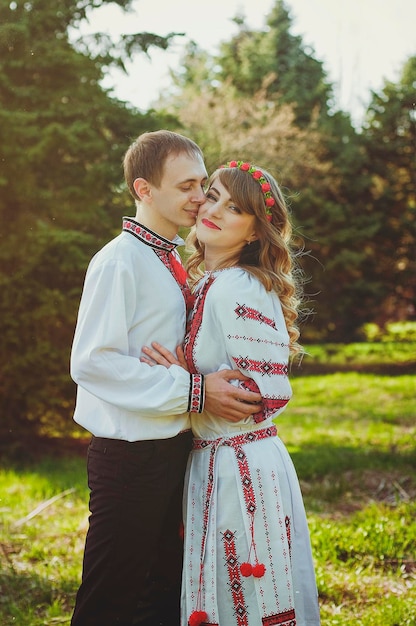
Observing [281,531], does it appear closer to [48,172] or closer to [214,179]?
[214,179]

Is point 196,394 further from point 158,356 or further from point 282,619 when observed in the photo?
point 282,619

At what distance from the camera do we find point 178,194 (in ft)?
9.05

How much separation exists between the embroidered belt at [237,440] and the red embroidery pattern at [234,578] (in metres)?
0.31

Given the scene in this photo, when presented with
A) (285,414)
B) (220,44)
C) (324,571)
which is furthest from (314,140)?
(324,571)

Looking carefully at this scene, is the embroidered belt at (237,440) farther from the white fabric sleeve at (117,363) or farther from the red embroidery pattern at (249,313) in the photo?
the red embroidery pattern at (249,313)

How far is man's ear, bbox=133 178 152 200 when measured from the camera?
9.06 feet

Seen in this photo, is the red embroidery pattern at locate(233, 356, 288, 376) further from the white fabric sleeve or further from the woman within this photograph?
the white fabric sleeve

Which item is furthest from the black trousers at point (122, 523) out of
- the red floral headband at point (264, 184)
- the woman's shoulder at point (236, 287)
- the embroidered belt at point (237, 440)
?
the red floral headband at point (264, 184)

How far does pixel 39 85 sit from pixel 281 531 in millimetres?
6308

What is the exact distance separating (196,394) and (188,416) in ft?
0.68

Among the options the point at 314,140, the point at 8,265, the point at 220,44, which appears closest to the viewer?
the point at 8,265

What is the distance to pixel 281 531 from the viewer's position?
8.55 feet

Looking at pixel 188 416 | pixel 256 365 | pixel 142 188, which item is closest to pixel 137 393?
pixel 188 416

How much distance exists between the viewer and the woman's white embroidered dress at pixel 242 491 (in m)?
2.55
